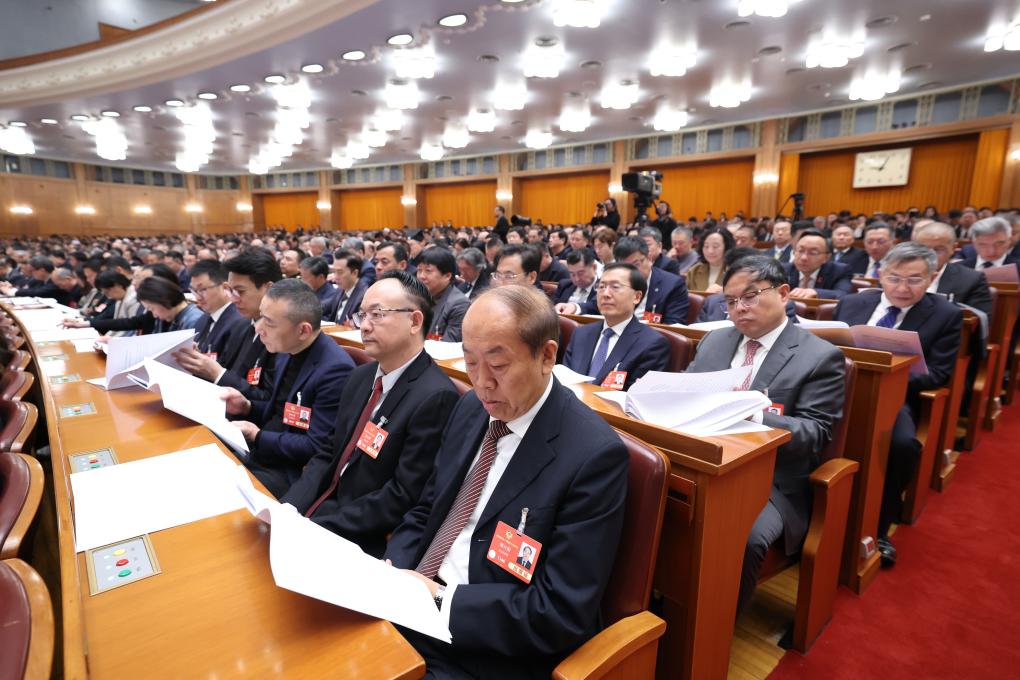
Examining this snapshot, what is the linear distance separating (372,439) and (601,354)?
1.30 meters

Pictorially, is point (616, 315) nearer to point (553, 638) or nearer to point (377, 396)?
point (377, 396)

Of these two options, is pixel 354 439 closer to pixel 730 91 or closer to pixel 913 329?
pixel 913 329

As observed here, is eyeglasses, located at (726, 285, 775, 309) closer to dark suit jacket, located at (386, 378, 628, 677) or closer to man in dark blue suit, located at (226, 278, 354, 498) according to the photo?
dark suit jacket, located at (386, 378, 628, 677)

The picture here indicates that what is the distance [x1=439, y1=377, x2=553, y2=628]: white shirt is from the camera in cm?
121

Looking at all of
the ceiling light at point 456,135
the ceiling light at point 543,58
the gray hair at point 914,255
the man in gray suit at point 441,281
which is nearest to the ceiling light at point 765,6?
the ceiling light at point 543,58

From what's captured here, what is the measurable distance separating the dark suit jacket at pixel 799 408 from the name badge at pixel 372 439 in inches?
45.6

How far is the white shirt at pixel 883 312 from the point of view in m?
2.62

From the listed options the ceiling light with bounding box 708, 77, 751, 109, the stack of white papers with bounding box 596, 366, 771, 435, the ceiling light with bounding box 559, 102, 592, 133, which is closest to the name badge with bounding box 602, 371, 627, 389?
the stack of white papers with bounding box 596, 366, 771, 435

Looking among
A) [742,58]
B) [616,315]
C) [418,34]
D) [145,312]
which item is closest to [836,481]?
[616,315]

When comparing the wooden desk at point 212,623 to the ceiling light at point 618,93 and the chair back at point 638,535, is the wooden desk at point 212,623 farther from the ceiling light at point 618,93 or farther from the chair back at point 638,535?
the ceiling light at point 618,93

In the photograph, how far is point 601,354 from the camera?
257 cm

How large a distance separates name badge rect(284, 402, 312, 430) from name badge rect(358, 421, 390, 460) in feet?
1.62

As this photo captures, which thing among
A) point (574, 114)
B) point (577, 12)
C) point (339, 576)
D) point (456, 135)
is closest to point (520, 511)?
point (339, 576)

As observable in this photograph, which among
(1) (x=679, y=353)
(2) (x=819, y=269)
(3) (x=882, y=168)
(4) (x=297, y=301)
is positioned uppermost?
(3) (x=882, y=168)
